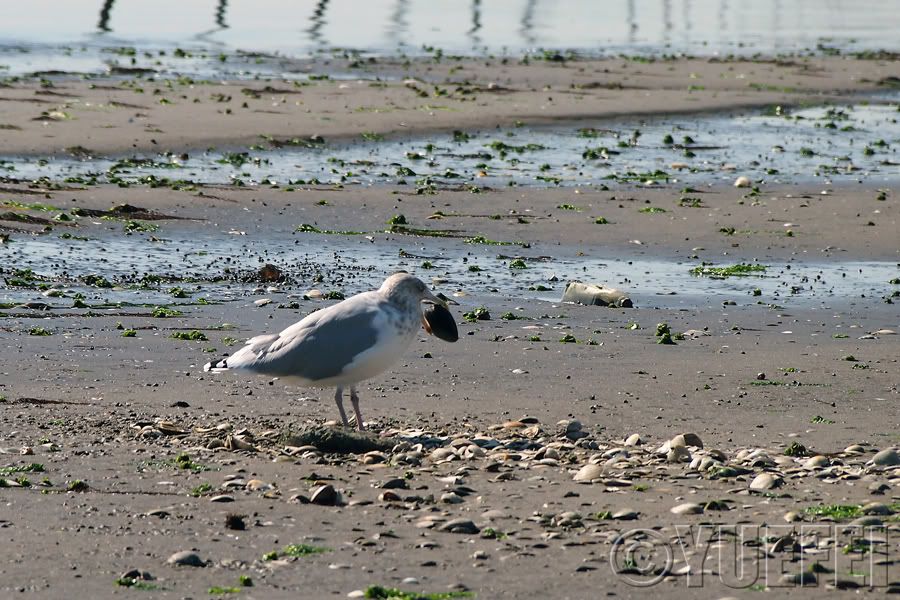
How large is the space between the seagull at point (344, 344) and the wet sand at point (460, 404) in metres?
0.35

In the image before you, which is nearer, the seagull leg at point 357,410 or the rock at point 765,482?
the rock at point 765,482

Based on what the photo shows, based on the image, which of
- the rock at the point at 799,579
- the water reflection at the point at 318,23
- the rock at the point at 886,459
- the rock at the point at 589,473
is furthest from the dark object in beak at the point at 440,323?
the water reflection at the point at 318,23

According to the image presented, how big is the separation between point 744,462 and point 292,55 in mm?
24666

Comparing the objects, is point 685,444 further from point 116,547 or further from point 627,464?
point 116,547

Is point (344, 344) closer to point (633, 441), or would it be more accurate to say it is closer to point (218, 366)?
point (218, 366)

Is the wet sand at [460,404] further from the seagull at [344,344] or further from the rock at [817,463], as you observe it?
the seagull at [344,344]

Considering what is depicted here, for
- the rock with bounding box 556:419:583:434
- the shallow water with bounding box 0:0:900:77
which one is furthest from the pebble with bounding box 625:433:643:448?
the shallow water with bounding box 0:0:900:77

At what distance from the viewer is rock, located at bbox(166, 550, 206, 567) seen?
19.4 feet

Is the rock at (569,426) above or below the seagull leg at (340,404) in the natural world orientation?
below

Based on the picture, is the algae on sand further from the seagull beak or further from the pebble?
the pebble

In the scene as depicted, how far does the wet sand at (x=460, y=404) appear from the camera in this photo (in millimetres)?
6047

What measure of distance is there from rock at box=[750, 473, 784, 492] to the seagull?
2.14 meters

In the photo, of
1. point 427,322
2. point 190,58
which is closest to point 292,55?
point 190,58

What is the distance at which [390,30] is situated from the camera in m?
37.8
